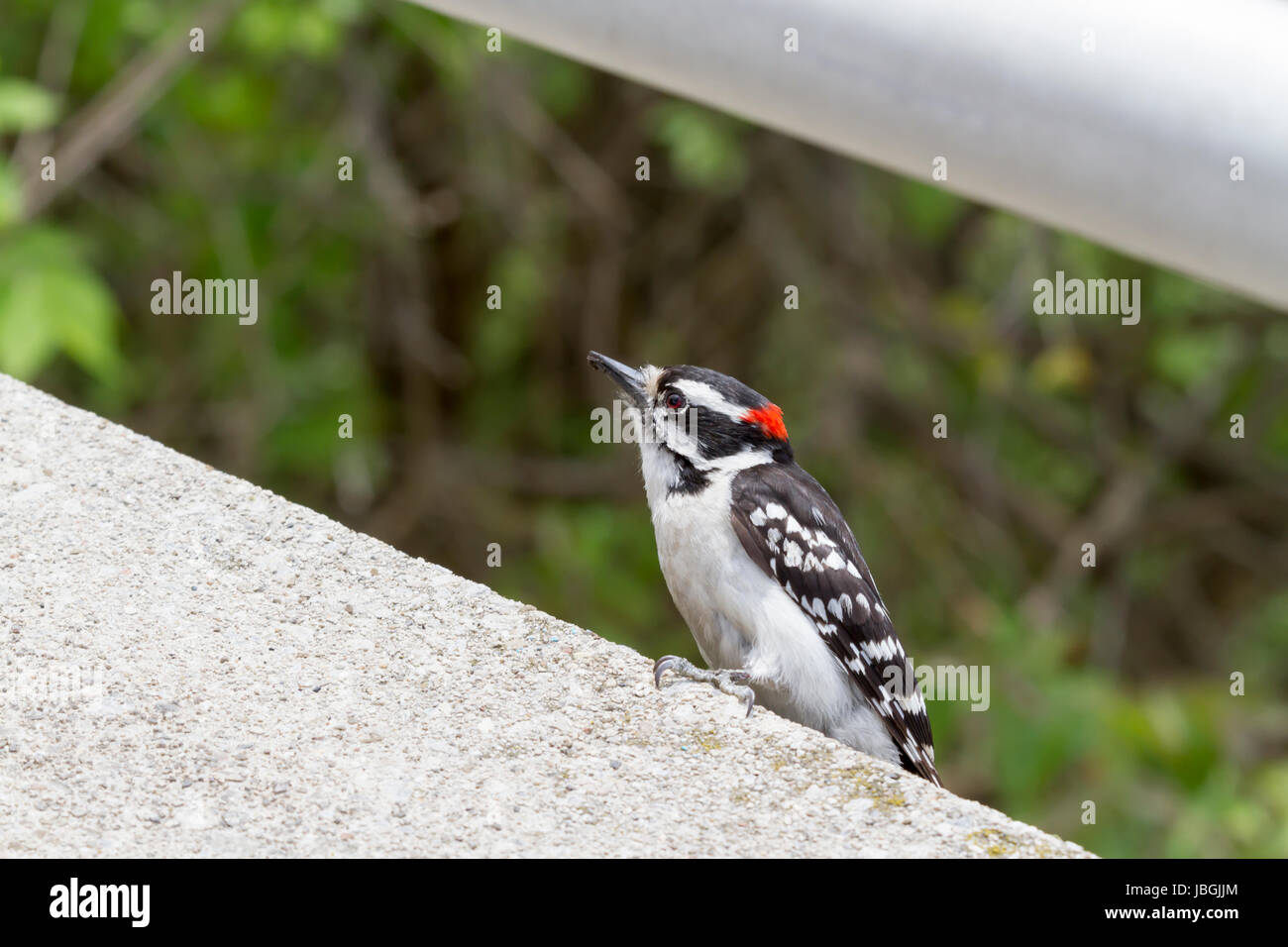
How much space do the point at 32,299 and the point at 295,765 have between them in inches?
123

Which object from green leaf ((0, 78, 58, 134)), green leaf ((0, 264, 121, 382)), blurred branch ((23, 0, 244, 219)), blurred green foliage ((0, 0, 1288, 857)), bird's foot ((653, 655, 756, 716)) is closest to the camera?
bird's foot ((653, 655, 756, 716))

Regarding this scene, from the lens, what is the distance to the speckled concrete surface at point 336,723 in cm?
202

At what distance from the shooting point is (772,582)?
311cm

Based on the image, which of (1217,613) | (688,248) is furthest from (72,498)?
(1217,613)

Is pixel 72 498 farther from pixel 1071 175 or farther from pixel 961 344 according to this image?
pixel 961 344

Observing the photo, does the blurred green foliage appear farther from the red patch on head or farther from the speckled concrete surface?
the speckled concrete surface

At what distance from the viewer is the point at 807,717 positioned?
10.3 ft

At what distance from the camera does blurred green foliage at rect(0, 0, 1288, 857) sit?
6695mm

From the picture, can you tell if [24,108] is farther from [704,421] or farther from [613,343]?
[613,343]

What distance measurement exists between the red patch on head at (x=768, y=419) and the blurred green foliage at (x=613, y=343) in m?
2.74

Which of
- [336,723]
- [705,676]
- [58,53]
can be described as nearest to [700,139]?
[58,53]

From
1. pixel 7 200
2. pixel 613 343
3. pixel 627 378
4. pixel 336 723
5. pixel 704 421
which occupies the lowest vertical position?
pixel 336 723

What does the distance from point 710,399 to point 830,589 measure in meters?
0.51

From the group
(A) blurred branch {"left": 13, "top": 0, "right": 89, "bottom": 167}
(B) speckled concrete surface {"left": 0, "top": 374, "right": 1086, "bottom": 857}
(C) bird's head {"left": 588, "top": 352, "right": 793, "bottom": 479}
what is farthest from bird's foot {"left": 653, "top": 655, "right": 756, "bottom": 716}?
(A) blurred branch {"left": 13, "top": 0, "right": 89, "bottom": 167}
